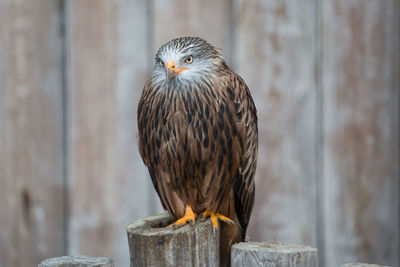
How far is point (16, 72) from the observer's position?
131 inches

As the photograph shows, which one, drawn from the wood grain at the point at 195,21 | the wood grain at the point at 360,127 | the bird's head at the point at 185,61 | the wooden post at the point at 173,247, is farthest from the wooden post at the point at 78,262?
the wood grain at the point at 360,127

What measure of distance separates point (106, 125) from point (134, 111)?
0.67ft

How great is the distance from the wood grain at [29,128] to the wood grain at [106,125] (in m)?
0.13

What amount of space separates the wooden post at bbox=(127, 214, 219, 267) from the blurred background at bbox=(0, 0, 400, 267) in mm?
1375

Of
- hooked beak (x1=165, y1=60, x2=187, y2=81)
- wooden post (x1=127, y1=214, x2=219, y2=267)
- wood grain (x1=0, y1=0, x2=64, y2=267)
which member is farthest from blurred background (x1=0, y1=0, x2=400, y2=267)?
wooden post (x1=127, y1=214, x2=219, y2=267)

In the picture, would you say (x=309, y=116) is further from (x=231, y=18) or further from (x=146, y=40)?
(x=146, y=40)

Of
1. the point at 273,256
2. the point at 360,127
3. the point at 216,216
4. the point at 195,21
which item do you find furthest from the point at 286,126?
the point at 273,256

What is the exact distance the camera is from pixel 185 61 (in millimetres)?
2359

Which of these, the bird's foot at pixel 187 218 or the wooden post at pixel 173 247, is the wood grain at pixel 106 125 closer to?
the bird's foot at pixel 187 218

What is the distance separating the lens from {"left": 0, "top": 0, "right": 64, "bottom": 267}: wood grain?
332cm

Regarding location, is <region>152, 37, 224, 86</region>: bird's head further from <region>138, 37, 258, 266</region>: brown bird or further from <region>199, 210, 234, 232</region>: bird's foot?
<region>199, 210, 234, 232</region>: bird's foot

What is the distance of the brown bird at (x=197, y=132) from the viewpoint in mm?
2336

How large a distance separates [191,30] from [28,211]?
159 cm

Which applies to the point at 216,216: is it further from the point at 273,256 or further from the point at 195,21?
the point at 195,21
